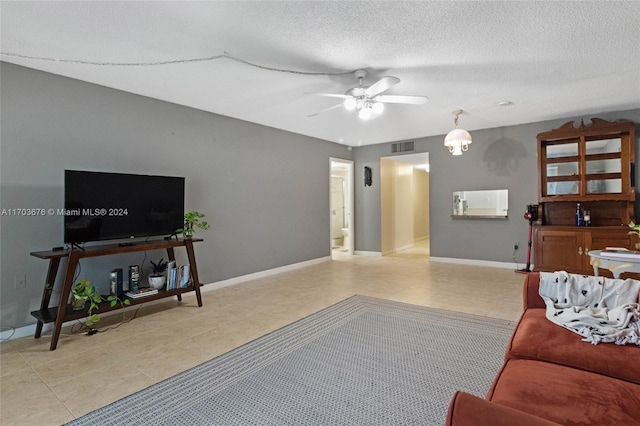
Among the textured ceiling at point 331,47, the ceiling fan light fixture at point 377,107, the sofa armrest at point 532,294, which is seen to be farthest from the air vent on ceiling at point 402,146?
the sofa armrest at point 532,294

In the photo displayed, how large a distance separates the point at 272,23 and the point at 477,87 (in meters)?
2.62

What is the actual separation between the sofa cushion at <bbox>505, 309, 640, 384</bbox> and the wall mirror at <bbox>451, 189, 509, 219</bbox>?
180 inches

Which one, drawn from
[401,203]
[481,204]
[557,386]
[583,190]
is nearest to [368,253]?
[401,203]

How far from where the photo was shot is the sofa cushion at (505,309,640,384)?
1494 millimetres

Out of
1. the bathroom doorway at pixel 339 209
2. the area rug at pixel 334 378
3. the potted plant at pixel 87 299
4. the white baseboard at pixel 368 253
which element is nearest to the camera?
the area rug at pixel 334 378

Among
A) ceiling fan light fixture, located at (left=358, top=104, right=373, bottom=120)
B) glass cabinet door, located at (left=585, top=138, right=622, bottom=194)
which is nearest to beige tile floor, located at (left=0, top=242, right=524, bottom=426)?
glass cabinet door, located at (left=585, top=138, right=622, bottom=194)

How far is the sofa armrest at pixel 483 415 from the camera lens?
2.80 ft

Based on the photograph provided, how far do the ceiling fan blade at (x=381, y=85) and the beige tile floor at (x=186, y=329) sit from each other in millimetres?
2407

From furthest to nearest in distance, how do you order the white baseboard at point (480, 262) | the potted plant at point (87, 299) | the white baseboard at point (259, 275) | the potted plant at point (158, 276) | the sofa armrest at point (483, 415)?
the white baseboard at point (480, 262) → the white baseboard at point (259, 275) → the potted plant at point (158, 276) → the potted plant at point (87, 299) → the sofa armrest at point (483, 415)

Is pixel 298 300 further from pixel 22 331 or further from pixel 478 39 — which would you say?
pixel 478 39

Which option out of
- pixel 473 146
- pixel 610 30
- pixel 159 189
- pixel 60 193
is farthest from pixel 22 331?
pixel 473 146

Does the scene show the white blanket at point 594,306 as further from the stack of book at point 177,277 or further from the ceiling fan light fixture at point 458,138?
the stack of book at point 177,277

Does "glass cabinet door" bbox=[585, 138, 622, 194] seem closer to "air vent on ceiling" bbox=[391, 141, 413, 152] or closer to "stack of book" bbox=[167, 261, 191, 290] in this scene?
"air vent on ceiling" bbox=[391, 141, 413, 152]

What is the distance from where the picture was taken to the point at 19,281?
3.14 meters
